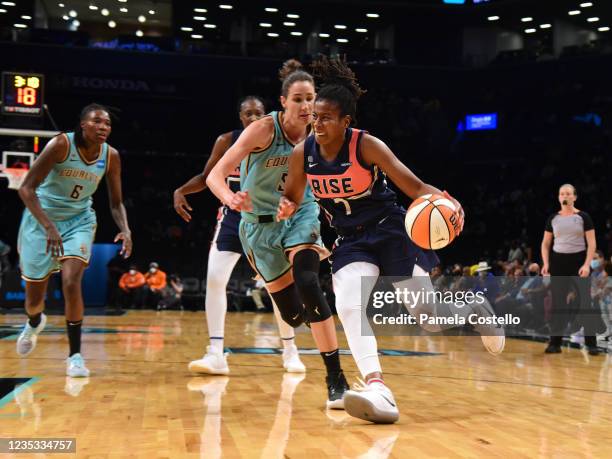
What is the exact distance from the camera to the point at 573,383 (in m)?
5.50

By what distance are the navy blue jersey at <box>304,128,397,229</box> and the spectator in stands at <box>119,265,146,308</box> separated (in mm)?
15667

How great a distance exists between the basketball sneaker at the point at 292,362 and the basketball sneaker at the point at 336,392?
160 centimetres

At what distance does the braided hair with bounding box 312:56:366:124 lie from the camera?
154 inches

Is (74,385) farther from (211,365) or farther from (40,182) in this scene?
(40,182)

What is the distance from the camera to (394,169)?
3.73 metres

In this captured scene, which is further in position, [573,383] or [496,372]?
[496,372]

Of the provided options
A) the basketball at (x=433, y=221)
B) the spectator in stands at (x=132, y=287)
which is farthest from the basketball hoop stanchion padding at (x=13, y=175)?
the basketball at (x=433, y=221)

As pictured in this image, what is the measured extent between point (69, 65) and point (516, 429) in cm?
2561

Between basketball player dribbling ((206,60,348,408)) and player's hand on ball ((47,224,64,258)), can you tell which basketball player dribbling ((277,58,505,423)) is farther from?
player's hand on ball ((47,224,64,258))

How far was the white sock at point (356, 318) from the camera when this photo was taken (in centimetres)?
375

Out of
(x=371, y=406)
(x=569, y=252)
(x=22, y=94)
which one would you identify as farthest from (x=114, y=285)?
(x=371, y=406)

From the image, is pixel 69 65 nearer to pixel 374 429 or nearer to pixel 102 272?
pixel 102 272

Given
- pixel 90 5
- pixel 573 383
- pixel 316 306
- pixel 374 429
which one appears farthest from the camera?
pixel 90 5

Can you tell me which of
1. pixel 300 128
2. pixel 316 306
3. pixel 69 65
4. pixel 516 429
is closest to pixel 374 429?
pixel 516 429
